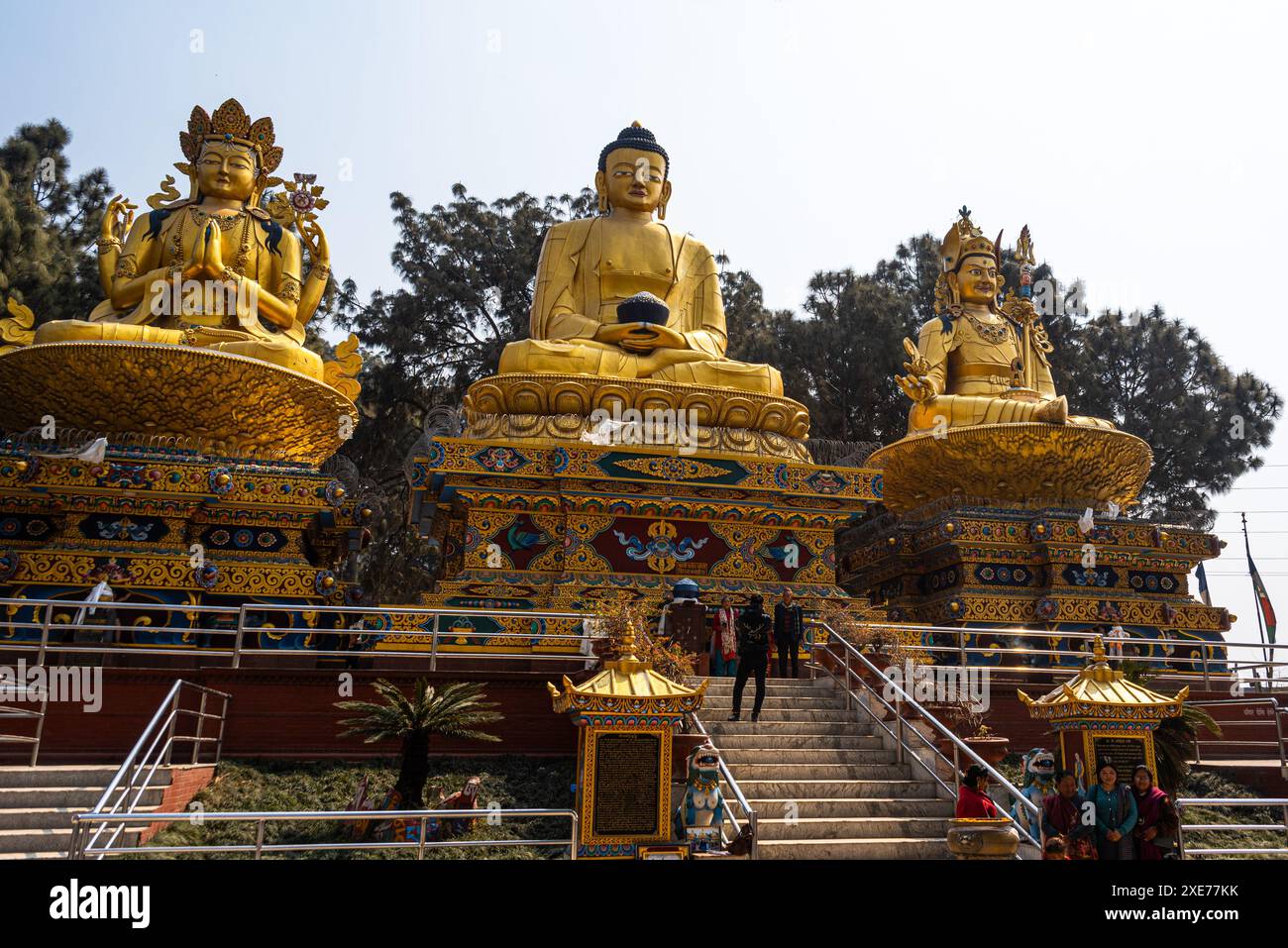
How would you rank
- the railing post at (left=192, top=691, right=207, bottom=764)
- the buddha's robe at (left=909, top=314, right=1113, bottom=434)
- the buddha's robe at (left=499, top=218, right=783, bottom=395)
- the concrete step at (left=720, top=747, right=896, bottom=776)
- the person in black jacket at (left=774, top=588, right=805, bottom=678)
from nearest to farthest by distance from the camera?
the railing post at (left=192, top=691, right=207, bottom=764) → the concrete step at (left=720, top=747, right=896, bottom=776) → the person in black jacket at (left=774, top=588, right=805, bottom=678) → the buddha's robe at (left=499, top=218, right=783, bottom=395) → the buddha's robe at (left=909, top=314, right=1113, bottom=434)

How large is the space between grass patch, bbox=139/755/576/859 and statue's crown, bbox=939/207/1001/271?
13845 mm

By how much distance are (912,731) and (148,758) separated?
5.99 m

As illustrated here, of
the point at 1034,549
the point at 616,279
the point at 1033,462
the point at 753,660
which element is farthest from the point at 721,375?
the point at 753,660

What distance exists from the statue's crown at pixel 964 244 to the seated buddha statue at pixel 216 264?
10821 millimetres

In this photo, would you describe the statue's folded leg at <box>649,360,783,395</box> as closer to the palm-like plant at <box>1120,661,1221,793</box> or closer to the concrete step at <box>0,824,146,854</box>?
the palm-like plant at <box>1120,661,1221,793</box>

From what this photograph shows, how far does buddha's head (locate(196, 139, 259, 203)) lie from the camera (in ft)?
56.5

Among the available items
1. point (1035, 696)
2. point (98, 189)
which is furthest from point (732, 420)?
point (98, 189)

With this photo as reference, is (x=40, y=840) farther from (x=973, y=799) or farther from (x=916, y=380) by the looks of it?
(x=916, y=380)

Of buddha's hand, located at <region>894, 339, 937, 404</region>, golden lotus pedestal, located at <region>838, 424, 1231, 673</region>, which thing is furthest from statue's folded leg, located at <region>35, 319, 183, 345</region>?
buddha's hand, located at <region>894, 339, 937, 404</region>

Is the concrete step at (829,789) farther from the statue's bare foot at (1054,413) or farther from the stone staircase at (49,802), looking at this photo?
the statue's bare foot at (1054,413)

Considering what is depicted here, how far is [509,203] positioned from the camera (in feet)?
94.1

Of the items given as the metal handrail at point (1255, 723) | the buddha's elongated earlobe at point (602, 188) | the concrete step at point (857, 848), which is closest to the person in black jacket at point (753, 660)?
the concrete step at point (857, 848)

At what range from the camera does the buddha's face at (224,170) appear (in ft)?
56.5

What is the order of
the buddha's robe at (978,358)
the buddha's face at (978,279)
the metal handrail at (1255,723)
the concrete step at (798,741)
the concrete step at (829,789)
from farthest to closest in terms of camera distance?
the buddha's face at (978,279)
the buddha's robe at (978,358)
the metal handrail at (1255,723)
the concrete step at (798,741)
the concrete step at (829,789)
